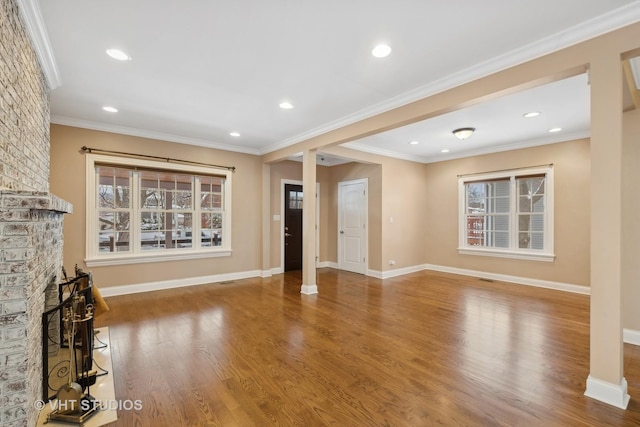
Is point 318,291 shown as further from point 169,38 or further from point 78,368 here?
point 169,38

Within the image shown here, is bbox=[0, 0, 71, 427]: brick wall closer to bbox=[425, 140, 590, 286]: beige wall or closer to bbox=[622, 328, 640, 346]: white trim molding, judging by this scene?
bbox=[622, 328, 640, 346]: white trim molding

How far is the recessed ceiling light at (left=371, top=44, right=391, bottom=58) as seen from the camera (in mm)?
2476

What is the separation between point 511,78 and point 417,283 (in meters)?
4.07

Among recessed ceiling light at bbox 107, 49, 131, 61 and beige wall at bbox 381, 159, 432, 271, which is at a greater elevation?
recessed ceiling light at bbox 107, 49, 131, 61

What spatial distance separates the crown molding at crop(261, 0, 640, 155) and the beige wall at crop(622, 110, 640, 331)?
5.28ft

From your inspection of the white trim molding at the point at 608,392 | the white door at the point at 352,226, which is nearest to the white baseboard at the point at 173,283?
the white door at the point at 352,226

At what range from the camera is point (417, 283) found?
571cm

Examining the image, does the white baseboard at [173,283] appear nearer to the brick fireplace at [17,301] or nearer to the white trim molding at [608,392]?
the brick fireplace at [17,301]

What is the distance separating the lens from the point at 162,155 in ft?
16.8

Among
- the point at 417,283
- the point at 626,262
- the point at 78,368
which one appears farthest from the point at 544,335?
the point at 78,368

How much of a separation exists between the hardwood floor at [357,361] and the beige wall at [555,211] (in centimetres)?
69

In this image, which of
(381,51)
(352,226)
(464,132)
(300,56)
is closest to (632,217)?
(464,132)

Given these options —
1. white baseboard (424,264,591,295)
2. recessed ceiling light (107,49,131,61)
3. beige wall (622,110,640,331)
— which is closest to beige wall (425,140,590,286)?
white baseboard (424,264,591,295)

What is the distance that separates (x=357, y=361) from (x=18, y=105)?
10.9 feet
